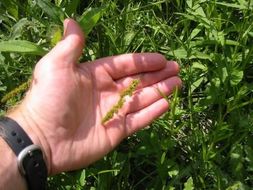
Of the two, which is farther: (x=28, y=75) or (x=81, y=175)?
(x=28, y=75)

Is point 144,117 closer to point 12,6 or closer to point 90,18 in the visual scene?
point 90,18

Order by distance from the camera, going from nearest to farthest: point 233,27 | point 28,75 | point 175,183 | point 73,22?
1. point 73,22
2. point 175,183
3. point 233,27
4. point 28,75

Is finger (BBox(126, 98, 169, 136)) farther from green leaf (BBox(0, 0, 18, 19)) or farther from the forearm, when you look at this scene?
green leaf (BBox(0, 0, 18, 19))

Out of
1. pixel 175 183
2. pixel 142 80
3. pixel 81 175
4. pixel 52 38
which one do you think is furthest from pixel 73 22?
pixel 175 183

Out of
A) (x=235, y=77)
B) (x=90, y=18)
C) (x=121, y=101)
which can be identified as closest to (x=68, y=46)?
(x=90, y=18)

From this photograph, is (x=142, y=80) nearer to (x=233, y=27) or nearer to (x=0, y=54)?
(x=233, y=27)

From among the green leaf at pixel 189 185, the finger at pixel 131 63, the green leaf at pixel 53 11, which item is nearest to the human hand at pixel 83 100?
the finger at pixel 131 63
